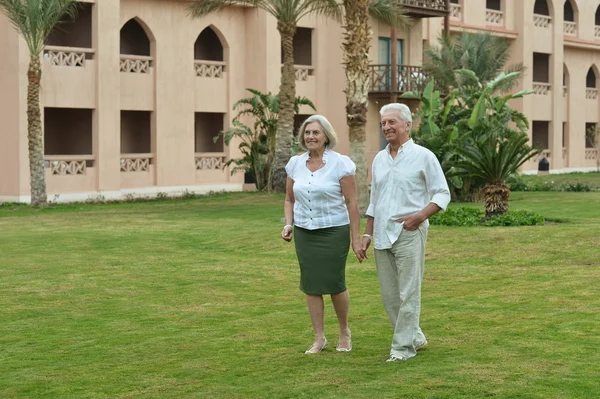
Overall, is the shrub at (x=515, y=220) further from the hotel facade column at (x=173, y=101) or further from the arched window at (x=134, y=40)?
the arched window at (x=134, y=40)

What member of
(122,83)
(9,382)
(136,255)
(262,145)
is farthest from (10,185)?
(9,382)

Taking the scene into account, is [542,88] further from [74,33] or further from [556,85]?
[74,33]

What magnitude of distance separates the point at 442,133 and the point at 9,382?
63.1 ft

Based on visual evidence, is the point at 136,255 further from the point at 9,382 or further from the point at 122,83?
the point at 122,83

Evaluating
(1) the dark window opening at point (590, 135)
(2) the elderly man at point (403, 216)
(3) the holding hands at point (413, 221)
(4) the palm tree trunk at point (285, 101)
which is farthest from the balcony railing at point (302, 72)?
(3) the holding hands at point (413, 221)

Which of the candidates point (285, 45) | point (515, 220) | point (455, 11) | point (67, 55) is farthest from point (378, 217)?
point (455, 11)

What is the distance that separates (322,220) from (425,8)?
3077 centimetres

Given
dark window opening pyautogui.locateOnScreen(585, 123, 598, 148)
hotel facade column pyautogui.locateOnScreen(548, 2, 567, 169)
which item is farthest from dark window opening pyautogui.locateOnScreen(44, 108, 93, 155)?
dark window opening pyautogui.locateOnScreen(585, 123, 598, 148)

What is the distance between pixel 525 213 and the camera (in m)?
19.1

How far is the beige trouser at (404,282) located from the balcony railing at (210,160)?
85.2 ft

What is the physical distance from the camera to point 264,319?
10641 mm

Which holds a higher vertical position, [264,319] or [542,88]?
[542,88]

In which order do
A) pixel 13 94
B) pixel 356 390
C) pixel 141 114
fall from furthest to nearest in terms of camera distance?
pixel 141 114, pixel 13 94, pixel 356 390

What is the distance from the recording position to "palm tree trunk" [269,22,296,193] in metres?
29.5
